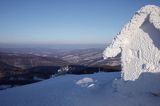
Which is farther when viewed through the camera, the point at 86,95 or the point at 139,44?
the point at 86,95

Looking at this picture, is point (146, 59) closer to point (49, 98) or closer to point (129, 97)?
point (129, 97)

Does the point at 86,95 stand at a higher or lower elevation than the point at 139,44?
lower

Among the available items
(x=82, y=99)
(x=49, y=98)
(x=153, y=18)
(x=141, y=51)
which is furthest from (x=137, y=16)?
(x=49, y=98)

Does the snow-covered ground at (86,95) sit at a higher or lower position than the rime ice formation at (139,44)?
lower

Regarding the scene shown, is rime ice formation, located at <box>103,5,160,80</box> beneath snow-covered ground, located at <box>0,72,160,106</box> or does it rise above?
above
